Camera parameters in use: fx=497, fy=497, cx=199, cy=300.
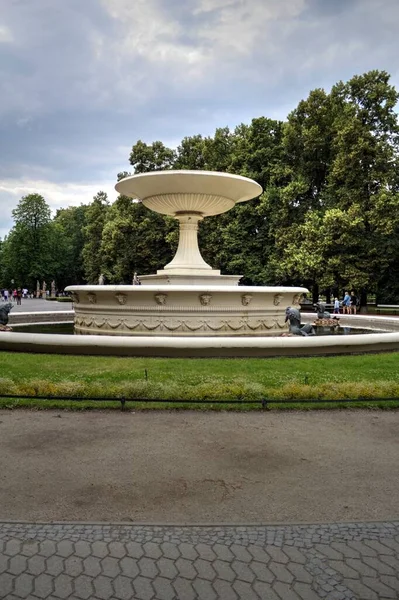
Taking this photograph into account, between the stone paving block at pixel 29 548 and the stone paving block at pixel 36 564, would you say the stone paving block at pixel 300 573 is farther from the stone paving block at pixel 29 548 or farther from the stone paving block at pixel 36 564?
the stone paving block at pixel 29 548

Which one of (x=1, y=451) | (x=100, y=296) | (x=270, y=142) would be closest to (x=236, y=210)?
(x=270, y=142)

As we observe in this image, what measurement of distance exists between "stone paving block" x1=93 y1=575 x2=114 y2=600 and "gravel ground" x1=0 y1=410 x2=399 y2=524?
0.75m

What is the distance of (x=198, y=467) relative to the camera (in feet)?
16.1

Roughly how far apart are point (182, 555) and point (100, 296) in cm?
1089

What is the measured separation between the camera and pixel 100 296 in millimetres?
13734

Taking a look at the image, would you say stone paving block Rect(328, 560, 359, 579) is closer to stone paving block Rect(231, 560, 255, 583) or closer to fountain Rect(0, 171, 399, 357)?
stone paving block Rect(231, 560, 255, 583)

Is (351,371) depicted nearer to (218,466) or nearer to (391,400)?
(391,400)

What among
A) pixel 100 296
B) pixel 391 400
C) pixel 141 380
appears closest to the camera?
pixel 391 400

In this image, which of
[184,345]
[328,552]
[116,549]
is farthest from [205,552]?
[184,345]

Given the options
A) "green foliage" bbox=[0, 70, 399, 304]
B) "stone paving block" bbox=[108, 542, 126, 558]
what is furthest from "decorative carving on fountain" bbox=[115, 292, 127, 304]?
"green foliage" bbox=[0, 70, 399, 304]

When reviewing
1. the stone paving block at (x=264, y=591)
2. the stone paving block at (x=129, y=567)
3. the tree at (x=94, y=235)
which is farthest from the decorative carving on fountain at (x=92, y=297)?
the tree at (x=94, y=235)

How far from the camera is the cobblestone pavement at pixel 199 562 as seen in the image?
296cm

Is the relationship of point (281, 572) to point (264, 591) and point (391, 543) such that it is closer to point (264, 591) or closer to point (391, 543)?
point (264, 591)

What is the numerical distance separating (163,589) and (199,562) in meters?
0.35
